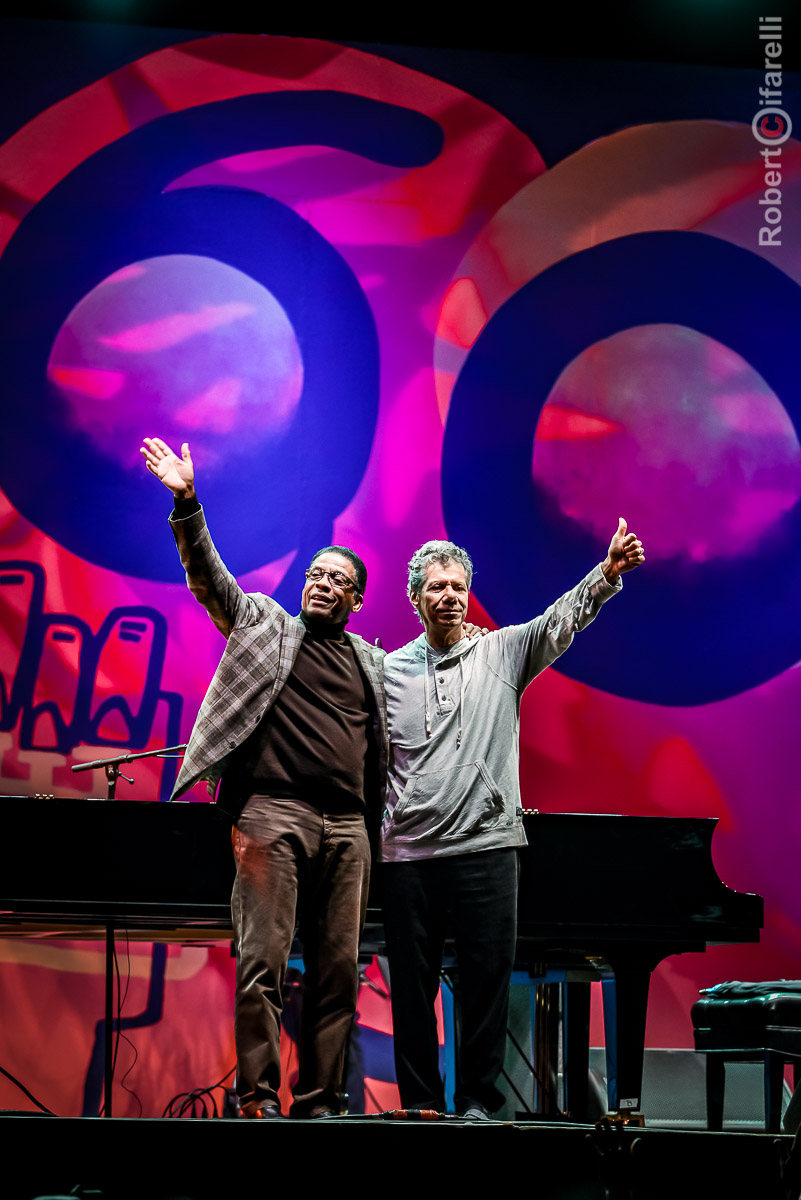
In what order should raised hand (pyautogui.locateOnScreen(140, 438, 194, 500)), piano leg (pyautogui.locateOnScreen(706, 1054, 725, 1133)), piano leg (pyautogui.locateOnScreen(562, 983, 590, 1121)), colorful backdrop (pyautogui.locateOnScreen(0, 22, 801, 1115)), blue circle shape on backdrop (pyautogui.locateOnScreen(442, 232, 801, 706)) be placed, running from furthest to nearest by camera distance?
blue circle shape on backdrop (pyautogui.locateOnScreen(442, 232, 801, 706)), colorful backdrop (pyautogui.locateOnScreen(0, 22, 801, 1115)), piano leg (pyautogui.locateOnScreen(706, 1054, 725, 1133)), piano leg (pyautogui.locateOnScreen(562, 983, 590, 1121)), raised hand (pyautogui.locateOnScreen(140, 438, 194, 500))

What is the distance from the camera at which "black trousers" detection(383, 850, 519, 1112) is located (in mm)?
2973

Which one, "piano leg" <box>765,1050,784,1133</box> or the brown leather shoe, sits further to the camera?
"piano leg" <box>765,1050,784,1133</box>

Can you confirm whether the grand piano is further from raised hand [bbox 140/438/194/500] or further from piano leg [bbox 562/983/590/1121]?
raised hand [bbox 140/438/194/500]

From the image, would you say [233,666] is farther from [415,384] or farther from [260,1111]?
[415,384]

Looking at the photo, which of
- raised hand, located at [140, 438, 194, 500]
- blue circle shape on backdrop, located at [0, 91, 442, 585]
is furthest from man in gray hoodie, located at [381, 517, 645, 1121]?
blue circle shape on backdrop, located at [0, 91, 442, 585]

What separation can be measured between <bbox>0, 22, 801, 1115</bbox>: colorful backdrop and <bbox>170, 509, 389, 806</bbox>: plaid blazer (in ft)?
6.14

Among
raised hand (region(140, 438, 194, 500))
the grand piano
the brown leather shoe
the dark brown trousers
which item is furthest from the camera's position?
the grand piano

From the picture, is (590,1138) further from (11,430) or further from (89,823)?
(11,430)

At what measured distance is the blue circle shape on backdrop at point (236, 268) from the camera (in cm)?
516

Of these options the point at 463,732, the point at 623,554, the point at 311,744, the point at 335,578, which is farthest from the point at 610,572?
the point at 311,744

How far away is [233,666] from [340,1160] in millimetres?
1190

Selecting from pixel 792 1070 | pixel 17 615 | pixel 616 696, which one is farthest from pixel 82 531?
pixel 792 1070

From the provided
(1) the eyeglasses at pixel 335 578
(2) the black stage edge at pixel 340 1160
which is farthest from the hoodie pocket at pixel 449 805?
(2) the black stage edge at pixel 340 1160

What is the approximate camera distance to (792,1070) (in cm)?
501
